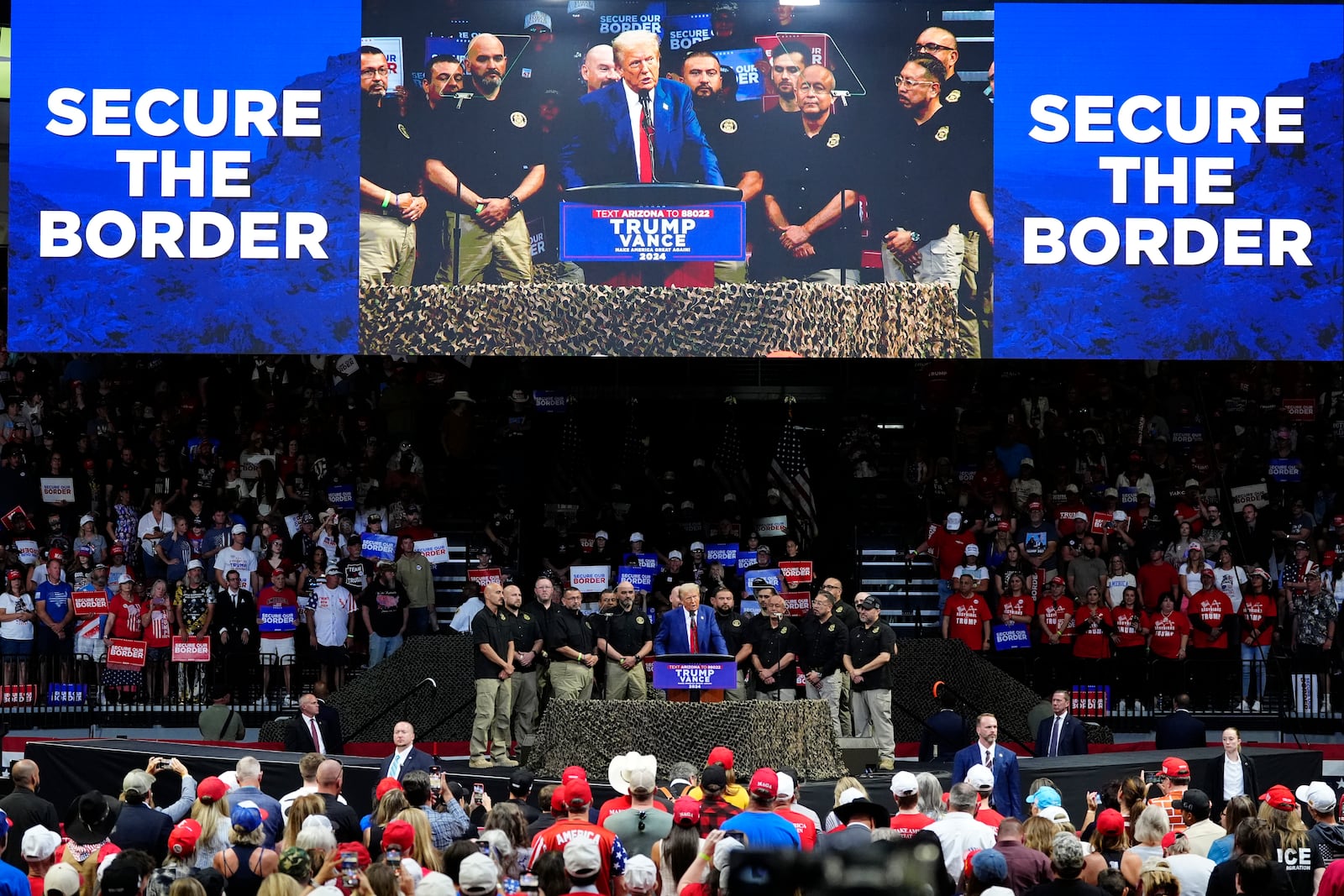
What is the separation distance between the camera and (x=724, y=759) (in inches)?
472

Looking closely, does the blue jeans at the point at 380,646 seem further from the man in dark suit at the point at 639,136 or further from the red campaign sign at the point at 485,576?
the man in dark suit at the point at 639,136

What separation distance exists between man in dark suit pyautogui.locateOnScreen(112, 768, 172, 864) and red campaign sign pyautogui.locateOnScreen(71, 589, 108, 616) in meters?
10.6

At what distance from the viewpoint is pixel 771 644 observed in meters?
18.5

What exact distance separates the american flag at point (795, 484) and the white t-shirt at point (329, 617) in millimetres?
6904

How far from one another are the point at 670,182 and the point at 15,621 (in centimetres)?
862

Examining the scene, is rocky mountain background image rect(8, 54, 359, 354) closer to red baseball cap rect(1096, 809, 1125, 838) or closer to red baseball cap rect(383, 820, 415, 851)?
red baseball cap rect(383, 820, 415, 851)

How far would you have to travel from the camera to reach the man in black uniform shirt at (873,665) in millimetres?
18312

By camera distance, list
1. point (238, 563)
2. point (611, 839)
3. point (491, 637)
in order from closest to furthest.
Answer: point (611, 839) → point (491, 637) → point (238, 563)

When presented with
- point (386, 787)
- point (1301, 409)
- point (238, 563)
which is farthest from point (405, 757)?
point (1301, 409)

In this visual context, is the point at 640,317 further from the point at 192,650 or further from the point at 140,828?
the point at 140,828

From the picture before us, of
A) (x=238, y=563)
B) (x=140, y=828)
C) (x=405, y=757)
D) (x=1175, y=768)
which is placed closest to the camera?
(x=140, y=828)

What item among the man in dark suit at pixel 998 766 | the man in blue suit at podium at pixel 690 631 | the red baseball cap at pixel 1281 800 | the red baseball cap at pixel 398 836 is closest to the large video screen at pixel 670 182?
the man in blue suit at podium at pixel 690 631

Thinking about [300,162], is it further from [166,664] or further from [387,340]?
[166,664]

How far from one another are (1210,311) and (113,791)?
12.6 m
